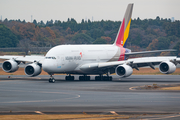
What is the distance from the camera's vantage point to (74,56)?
162 feet

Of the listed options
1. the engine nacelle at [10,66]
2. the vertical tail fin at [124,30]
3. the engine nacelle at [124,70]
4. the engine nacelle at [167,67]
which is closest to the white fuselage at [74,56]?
the vertical tail fin at [124,30]

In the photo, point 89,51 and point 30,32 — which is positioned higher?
point 30,32

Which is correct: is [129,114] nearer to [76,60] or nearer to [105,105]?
[105,105]

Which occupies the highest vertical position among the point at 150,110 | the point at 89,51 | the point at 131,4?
the point at 131,4

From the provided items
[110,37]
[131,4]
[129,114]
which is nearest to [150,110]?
[129,114]

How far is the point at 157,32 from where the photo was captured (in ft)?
570

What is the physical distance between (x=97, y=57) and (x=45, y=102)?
90.0ft

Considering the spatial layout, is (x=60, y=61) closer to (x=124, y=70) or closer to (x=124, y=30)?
(x=124, y=70)

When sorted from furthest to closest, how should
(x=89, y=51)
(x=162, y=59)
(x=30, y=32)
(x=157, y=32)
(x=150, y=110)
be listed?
1. (x=157, y=32)
2. (x=30, y=32)
3. (x=89, y=51)
4. (x=162, y=59)
5. (x=150, y=110)

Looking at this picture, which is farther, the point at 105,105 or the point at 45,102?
the point at 45,102

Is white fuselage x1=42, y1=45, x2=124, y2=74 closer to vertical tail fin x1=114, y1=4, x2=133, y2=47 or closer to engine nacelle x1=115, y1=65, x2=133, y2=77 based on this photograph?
vertical tail fin x1=114, y1=4, x2=133, y2=47

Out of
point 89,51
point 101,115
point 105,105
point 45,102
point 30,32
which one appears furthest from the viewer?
point 30,32

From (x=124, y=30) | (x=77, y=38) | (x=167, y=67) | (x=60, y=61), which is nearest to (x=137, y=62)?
(x=167, y=67)

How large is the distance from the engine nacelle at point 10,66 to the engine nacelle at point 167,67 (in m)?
20.6
